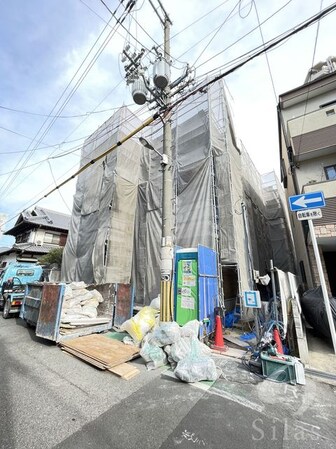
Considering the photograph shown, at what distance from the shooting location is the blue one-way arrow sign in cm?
360

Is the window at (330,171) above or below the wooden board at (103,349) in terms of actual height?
above

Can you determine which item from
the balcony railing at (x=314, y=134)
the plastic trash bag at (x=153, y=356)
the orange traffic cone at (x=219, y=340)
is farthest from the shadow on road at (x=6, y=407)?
the balcony railing at (x=314, y=134)

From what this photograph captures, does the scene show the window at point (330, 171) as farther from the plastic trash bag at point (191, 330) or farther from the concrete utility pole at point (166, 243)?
the plastic trash bag at point (191, 330)

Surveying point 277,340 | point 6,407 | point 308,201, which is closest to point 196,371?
point 277,340

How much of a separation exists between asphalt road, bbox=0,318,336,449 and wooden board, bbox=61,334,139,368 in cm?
21

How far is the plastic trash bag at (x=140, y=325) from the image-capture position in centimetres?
456

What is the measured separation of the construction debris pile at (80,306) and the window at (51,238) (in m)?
17.8

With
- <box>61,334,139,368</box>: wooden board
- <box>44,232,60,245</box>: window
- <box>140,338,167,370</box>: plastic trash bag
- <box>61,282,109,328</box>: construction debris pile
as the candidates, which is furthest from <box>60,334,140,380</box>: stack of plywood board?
<box>44,232,60,245</box>: window

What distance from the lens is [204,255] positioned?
17.5ft

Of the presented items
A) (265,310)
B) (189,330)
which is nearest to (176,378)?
(189,330)

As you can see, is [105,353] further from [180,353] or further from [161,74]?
[161,74]

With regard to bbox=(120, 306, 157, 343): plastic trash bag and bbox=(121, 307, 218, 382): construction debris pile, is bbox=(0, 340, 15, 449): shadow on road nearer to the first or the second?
bbox=(121, 307, 218, 382): construction debris pile

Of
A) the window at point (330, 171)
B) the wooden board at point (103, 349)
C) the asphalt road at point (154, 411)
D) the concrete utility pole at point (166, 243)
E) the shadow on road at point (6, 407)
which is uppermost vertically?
the window at point (330, 171)

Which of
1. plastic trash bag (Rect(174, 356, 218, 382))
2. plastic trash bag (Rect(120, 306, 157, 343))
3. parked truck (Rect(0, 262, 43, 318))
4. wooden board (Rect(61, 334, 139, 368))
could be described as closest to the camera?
plastic trash bag (Rect(174, 356, 218, 382))
